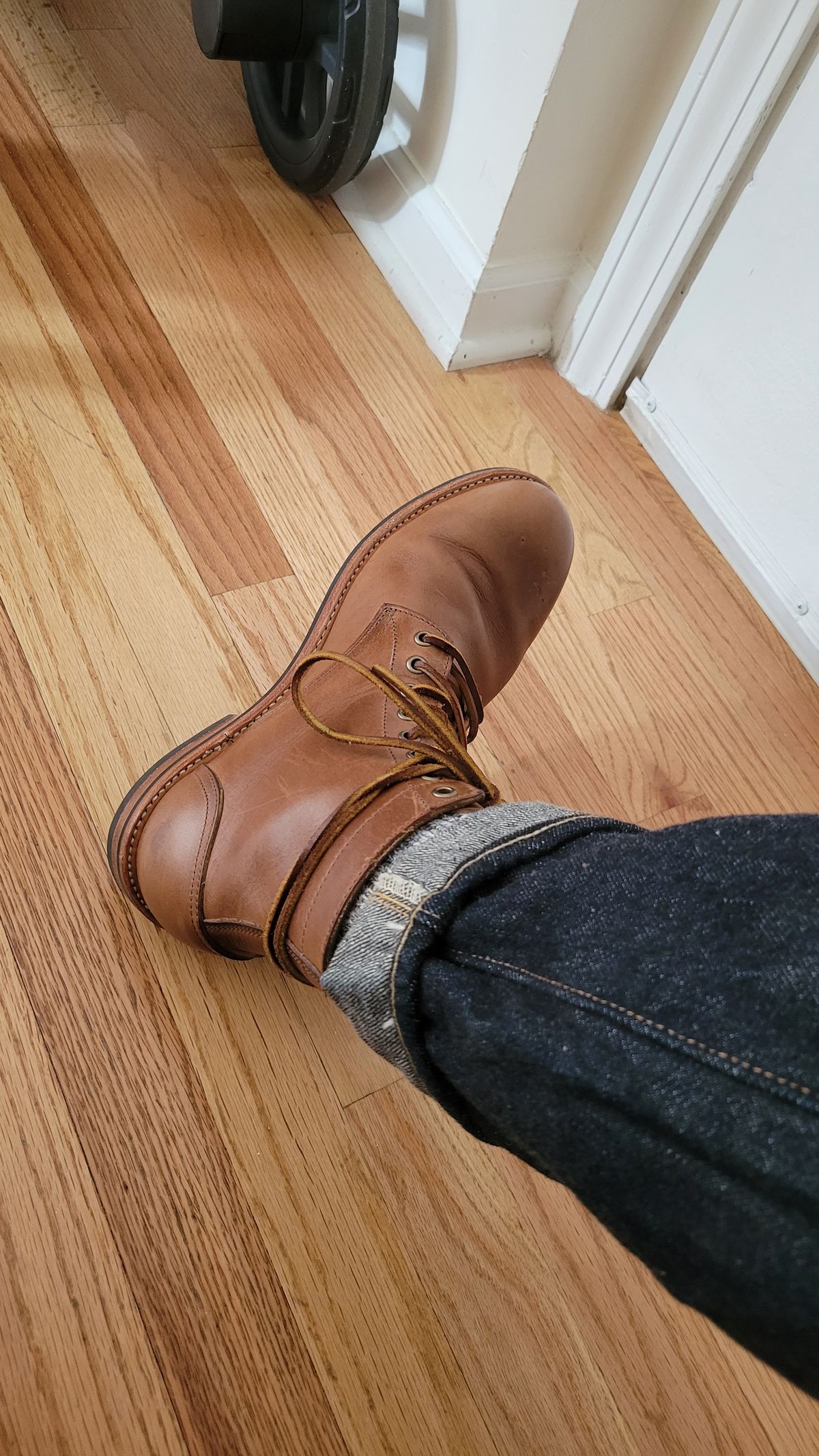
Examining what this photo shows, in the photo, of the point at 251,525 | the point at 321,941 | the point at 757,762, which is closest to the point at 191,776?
the point at 321,941

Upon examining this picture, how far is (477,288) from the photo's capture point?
978 millimetres

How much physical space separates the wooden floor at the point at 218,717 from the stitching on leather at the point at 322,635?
2.8 inches

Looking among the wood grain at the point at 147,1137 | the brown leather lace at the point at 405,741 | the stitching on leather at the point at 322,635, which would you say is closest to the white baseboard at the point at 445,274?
the stitching on leather at the point at 322,635

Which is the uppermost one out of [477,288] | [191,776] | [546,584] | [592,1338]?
[477,288]

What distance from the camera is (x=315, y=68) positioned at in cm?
100

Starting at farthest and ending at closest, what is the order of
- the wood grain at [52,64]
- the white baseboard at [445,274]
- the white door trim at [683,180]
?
the wood grain at [52,64] < the white baseboard at [445,274] < the white door trim at [683,180]

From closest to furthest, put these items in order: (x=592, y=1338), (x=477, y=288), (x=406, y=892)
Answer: (x=406, y=892), (x=592, y=1338), (x=477, y=288)

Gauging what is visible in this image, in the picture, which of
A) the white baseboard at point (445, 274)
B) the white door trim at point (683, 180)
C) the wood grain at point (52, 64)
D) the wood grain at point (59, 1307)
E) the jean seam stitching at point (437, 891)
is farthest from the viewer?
the wood grain at point (52, 64)

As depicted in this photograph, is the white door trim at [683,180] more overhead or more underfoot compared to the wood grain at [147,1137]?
more overhead

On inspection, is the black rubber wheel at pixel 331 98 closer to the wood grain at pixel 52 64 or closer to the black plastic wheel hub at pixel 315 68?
the black plastic wheel hub at pixel 315 68

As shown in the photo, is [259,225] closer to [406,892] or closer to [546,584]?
[546,584]

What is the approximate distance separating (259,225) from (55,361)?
0.33 m

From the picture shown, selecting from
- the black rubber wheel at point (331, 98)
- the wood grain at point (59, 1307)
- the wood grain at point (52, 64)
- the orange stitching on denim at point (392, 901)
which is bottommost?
the wood grain at point (59, 1307)

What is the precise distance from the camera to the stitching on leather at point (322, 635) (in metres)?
0.66
